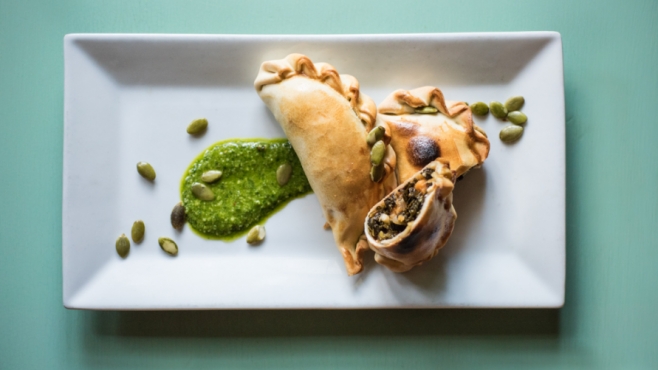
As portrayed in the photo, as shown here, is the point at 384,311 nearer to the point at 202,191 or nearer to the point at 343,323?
the point at 343,323

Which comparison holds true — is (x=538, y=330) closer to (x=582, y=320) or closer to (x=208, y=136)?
(x=582, y=320)

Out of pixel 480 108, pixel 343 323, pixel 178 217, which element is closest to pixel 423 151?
pixel 480 108

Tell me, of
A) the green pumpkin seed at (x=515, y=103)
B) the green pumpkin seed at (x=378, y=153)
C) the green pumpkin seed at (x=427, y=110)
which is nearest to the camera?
the green pumpkin seed at (x=378, y=153)

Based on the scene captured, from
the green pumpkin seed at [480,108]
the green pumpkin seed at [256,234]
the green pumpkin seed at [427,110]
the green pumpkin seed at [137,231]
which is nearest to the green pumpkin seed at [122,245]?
the green pumpkin seed at [137,231]

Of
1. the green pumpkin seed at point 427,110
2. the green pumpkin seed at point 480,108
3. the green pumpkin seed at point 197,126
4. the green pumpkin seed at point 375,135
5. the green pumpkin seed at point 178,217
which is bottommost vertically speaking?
the green pumpkin seed at point 178,217

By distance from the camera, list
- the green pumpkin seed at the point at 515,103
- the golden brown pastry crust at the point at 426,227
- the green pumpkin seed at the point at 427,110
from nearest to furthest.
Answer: the golden brown pastry crust at the point at 426,227 < the green pumpkin seed at the point at 427,110 < the green pumpkin seed at the point at 515,103

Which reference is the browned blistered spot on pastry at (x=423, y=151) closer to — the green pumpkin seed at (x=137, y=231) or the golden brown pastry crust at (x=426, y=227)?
the golden brown pastry crust at (x=426, y=227)
